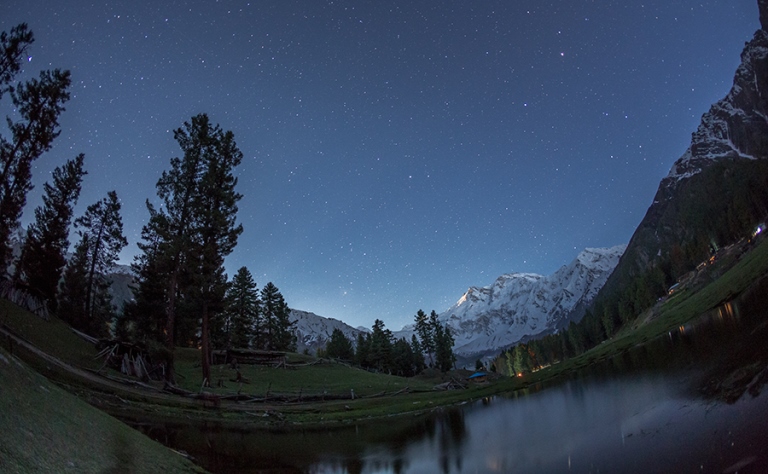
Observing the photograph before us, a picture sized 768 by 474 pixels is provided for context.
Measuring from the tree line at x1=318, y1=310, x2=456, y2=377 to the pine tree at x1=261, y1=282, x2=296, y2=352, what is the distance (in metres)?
16.2

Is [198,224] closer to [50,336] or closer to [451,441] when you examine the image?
[50,336]

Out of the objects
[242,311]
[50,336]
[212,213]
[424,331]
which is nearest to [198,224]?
[212,213]

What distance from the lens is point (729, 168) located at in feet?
567

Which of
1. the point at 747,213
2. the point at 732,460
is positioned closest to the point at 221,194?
the point at 732,460

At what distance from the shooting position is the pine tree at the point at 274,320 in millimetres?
76312

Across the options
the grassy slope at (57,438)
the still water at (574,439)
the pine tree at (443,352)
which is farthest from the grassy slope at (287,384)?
the pine tree at (443,352)

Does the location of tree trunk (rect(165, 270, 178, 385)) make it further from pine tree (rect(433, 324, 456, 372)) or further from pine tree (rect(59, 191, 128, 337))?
pine tree (rect(433, 324, 456, 372))

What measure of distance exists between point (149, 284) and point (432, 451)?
4783 centimetres

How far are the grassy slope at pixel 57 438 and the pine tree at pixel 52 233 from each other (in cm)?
4482

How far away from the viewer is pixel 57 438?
7250 millimetres

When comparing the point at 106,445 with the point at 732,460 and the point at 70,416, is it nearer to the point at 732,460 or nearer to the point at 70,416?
the point at 70,416

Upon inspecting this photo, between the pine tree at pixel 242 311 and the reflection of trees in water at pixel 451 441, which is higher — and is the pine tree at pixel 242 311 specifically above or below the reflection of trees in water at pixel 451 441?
above

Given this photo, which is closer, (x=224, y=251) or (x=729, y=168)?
(x=224, y=251)

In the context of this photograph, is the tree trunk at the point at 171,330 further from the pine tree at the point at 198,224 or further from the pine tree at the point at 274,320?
the pine tree at the point at 274,320
